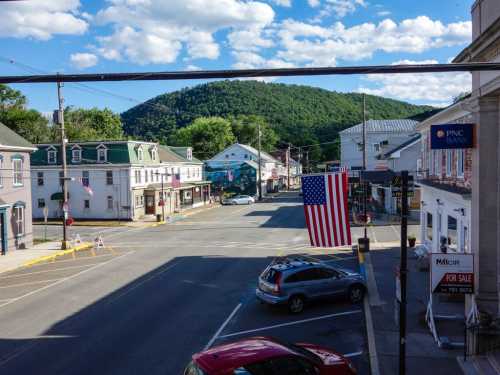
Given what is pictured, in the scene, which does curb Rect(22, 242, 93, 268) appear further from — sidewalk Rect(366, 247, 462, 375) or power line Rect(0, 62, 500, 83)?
power line Rect(0, 62, 500, 83)

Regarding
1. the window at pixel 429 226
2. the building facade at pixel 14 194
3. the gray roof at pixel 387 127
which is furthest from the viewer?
the gray roof at pixel 387 127

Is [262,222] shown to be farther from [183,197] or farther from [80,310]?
[80,310]

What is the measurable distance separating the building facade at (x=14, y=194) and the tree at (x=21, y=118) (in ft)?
158

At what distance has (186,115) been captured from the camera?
150750 mm

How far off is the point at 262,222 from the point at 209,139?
70.1m

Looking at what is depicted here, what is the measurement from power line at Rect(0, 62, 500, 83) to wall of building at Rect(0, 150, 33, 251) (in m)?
26.9

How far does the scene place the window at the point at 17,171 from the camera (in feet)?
110

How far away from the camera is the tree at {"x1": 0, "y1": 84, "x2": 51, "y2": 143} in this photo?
78625 mm

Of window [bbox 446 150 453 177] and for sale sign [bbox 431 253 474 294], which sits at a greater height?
window [bbox 446 150 453 177]

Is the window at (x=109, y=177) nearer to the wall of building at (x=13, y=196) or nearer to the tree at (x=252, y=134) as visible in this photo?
the wall of building at (x=13, y=196)

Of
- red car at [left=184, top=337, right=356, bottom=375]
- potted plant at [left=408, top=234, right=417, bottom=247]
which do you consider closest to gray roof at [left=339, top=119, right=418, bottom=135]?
potted plant at [left=408, top=234, right=417, bottom=247]

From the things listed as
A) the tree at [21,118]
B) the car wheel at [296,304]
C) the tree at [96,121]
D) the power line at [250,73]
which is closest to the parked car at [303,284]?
the car wheel at [296,304]

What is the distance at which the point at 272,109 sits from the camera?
539 ft

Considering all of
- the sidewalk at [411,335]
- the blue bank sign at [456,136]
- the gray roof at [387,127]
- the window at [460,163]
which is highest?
the gray roof at [387,127]
